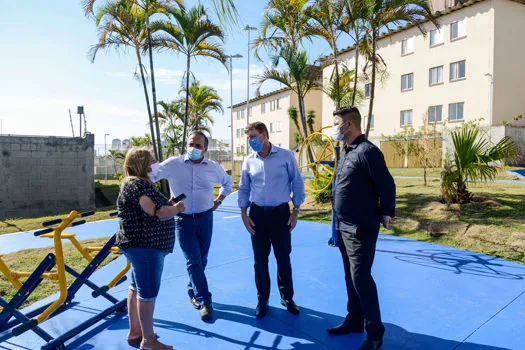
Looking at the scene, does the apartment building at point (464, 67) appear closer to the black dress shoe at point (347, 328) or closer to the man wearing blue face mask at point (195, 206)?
the man wearing blue face mask at point (195, 206)

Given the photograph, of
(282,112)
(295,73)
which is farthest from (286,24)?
(282,112)

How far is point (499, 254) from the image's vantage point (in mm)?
5500

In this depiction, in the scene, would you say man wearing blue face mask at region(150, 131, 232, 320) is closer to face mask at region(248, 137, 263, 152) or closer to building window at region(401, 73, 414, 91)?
face mask at region(248, 137, 263, 152)

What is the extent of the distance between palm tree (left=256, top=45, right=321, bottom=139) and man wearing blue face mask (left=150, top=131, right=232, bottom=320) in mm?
7603

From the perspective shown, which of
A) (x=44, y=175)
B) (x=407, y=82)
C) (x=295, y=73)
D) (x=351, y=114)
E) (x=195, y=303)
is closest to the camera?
(x=351, y=114)

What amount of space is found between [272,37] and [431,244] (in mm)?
7847

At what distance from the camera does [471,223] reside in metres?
6.72

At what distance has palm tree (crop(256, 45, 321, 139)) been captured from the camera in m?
10.9

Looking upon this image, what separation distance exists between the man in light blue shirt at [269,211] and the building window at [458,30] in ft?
75.6

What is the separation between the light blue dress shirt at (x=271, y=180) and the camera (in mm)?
3668

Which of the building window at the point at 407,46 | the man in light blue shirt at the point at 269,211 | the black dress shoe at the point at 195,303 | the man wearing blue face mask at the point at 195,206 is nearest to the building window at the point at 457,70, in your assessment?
the building window at the point at 407,46

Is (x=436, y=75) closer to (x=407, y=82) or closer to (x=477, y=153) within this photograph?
(x=407, y=82)

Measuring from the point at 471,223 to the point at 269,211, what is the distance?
481 centimetres

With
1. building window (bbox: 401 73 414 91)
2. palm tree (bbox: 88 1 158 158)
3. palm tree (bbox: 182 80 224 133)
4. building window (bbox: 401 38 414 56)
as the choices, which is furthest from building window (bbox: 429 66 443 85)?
palm tree (bbox: 88 1 158 158)
